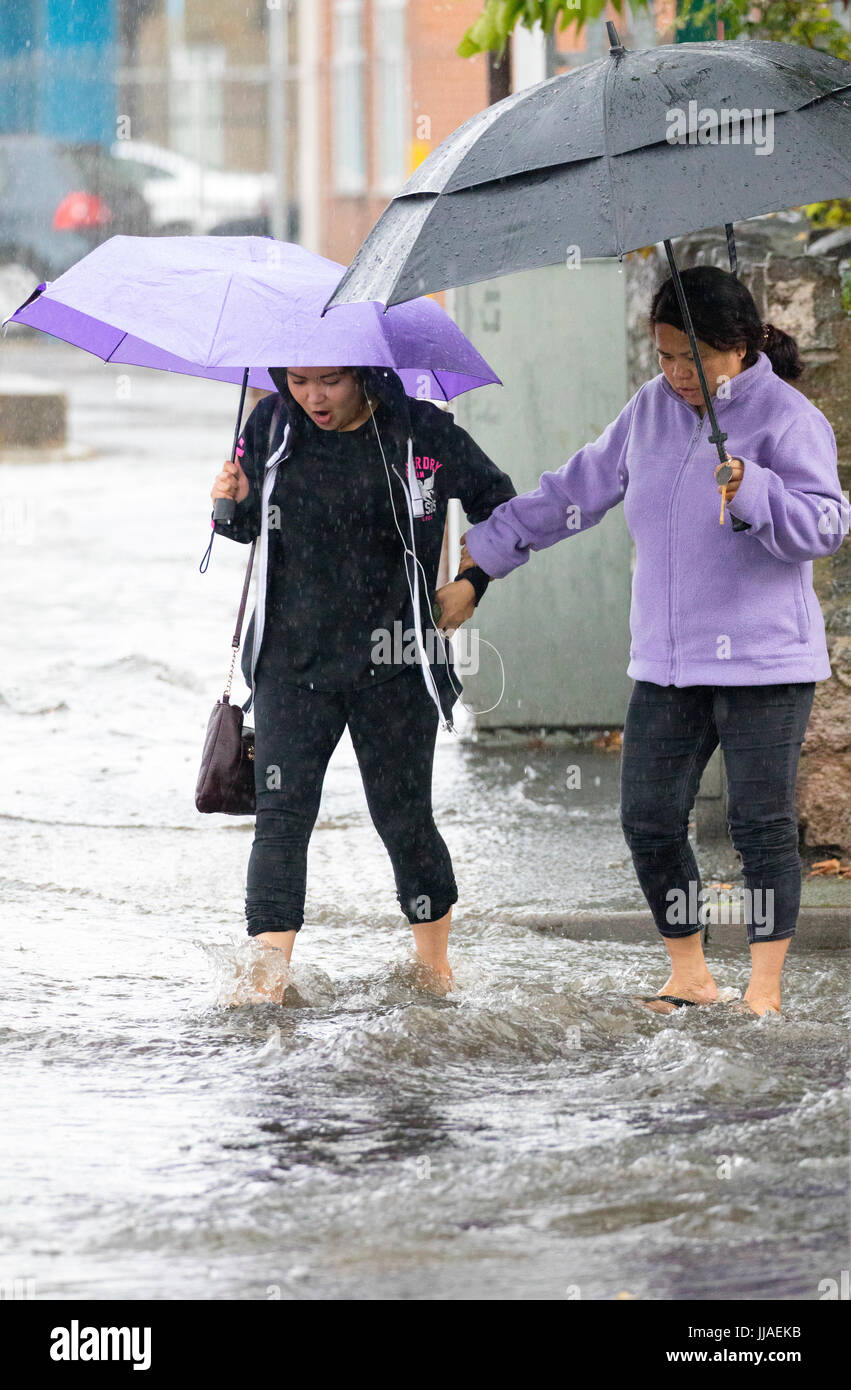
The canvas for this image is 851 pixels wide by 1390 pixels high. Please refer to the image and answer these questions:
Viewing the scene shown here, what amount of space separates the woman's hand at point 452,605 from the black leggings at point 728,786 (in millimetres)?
479

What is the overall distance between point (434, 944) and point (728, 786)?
0.94 metres

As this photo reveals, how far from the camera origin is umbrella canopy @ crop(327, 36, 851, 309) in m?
3.80

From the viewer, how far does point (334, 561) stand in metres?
4.52

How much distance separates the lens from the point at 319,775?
183 inches

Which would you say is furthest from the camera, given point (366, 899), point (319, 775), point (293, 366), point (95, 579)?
point (95, 579)

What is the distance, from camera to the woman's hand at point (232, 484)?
14.7 feet

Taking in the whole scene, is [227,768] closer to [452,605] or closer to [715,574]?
[452,605]

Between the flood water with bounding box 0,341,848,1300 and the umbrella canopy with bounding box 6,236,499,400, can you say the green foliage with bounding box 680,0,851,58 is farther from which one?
the umbrella canopy with bounding box 6,236,499,400

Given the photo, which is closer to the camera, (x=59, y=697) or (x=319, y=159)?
(x=59, y=697)
